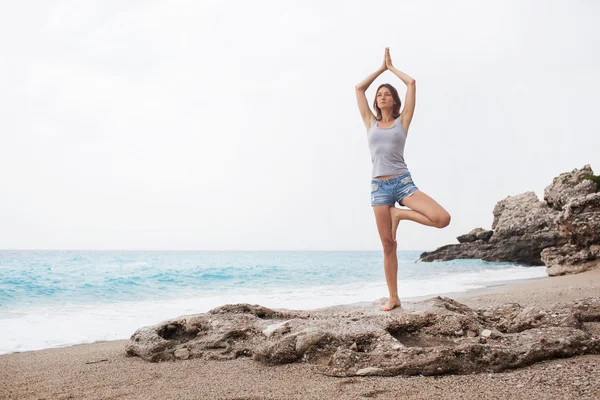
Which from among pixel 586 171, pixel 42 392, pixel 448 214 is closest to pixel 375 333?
pixel 448 214

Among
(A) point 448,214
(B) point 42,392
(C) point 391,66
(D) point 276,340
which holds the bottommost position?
(B) point 42,392

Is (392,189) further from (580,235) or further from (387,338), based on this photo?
(580,235)

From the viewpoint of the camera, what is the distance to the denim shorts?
16.3ft

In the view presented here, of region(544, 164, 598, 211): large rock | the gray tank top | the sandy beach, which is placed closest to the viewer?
the sandy beach

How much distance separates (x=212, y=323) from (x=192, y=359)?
0.57 meters

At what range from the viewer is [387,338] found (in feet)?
12.9

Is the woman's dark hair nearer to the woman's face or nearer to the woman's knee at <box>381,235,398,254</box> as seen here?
the woman's face

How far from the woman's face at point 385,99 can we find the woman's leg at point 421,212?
107 centimetres

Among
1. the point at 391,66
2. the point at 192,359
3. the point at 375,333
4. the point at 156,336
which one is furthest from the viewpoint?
the point at 391,66

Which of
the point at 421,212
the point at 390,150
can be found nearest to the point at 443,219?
the point at 421,212

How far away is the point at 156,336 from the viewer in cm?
470

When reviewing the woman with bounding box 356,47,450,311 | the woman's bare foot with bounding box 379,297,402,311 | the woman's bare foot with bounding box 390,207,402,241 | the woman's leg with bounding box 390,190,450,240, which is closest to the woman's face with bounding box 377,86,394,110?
the woman with bounding box 356,47,450,311

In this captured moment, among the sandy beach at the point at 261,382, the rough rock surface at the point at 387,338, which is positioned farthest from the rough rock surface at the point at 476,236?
the sandy beach at the point at 261,382

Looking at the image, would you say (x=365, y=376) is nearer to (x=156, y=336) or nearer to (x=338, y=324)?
(x=338, y=324)
